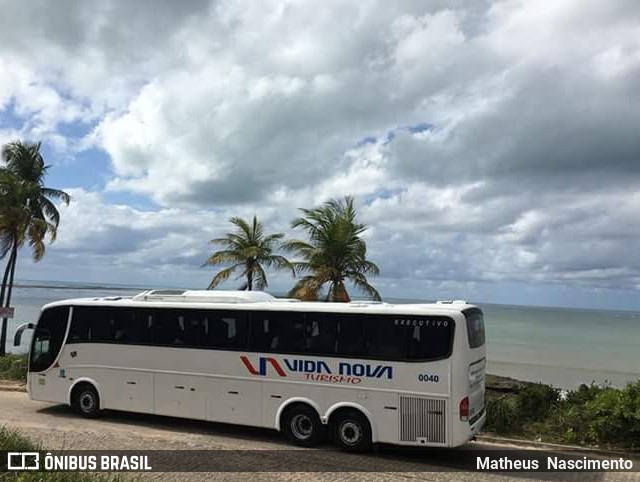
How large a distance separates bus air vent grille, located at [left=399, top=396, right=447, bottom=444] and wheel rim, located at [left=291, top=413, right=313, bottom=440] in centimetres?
184

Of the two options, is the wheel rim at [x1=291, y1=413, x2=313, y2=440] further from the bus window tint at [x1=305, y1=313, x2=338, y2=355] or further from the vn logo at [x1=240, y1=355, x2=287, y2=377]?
the bus window tint at [x1=305, y1=313, x2=338, y2=355]

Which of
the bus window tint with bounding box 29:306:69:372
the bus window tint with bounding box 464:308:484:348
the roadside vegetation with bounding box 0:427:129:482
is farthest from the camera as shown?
the bus window tint with bounding box 29:306:69:372

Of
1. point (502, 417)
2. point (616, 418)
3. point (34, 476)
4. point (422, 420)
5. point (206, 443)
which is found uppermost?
point (34, 476)

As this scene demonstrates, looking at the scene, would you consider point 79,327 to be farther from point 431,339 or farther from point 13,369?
point 431,339

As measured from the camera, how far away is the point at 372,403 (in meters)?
10.4

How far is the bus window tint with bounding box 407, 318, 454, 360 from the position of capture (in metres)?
9.92

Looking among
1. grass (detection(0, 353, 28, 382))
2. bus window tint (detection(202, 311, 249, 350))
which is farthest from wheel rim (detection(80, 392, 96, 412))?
grass (detection(0, 353, 28, 382))

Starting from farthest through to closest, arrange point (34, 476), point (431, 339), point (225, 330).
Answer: point (225, 330) → point (431, 339) → point (34, 476)

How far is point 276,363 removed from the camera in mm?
11195

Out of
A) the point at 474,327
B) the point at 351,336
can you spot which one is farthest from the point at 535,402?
the point at 351,336

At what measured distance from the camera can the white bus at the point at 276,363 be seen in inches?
394

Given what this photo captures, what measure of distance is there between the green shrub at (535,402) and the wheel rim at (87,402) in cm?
949

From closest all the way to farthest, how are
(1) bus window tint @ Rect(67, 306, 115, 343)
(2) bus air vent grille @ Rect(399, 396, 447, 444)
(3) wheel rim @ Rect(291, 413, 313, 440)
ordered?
(2) bus air vent grille @ Rect(399, 396, 447, 444), (3) wheel rim @ Rect(291, 413, 313, 440), (1) bus window tint @ Rect(67, 306, 115, 343)

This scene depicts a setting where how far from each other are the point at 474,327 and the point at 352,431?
293cm
